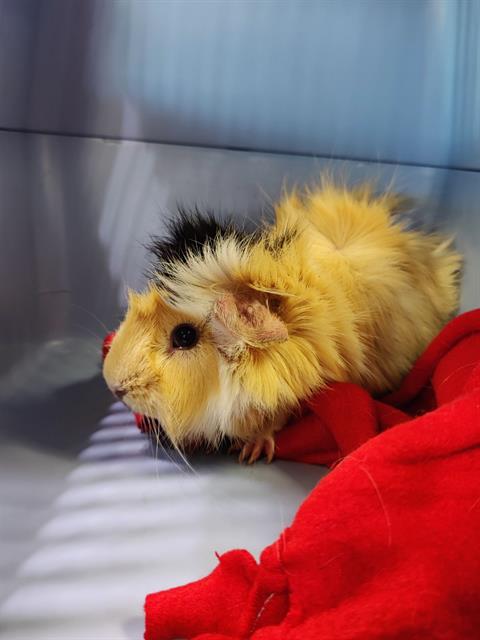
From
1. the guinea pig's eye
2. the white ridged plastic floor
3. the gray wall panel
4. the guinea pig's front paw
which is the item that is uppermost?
the gray wall panel

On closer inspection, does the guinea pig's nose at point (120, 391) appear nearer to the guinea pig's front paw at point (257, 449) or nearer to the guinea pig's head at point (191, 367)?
the guinea pig's head at point (191, 367)

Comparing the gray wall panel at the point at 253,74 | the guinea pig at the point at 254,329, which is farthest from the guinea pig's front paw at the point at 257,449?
the gray wall panel at the point at 253,74

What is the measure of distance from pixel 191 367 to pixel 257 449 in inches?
8.3

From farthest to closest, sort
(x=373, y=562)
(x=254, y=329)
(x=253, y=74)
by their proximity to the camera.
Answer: (x=253, y=74) < (x=254, y=329) < (x=373, y=562)

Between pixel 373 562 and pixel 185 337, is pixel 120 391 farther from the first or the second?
pixel 373 562

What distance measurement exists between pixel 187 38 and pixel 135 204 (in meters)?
0.43

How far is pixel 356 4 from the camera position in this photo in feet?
4.93

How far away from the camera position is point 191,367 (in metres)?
1.05

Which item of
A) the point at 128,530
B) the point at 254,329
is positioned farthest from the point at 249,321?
the point at 128,530

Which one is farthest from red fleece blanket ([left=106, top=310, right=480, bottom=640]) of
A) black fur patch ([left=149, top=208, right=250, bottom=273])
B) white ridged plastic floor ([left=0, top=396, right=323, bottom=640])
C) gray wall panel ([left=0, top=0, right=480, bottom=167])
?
gray wall panel ([left=0, top=0, right=480, bottom=167])

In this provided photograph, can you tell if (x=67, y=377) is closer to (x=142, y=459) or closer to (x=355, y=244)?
(x=142, y=459)

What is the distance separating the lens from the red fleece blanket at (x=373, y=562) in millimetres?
675

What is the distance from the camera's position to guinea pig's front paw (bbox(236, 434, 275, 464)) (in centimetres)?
Answer: 113

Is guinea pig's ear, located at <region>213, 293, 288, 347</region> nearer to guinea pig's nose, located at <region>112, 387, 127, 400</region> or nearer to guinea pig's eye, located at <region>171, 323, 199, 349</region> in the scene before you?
guinea pig's eye, located at <region>171, 323, 199, 349</region>
